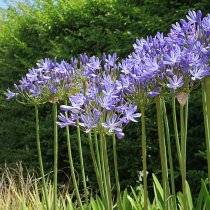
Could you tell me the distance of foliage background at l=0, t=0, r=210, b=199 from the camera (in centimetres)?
457

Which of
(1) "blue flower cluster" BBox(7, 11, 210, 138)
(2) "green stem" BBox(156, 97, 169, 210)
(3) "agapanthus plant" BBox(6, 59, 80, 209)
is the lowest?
(2) "green stem" BBox(156, 97, 169, 210)

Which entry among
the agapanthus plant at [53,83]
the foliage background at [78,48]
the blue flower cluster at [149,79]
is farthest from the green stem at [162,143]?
the foliage background at [78,48]

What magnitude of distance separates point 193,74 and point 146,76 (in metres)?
0.19

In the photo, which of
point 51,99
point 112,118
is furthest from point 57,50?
point 112,118

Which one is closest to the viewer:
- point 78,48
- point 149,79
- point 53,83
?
point 149,79

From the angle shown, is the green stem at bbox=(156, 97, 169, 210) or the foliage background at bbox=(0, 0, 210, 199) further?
the foliage background at bbox=(0, 0, 210, 199)

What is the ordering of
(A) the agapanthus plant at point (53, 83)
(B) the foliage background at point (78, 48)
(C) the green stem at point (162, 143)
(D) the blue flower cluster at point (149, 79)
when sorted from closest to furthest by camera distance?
(D) the blue flower cluster at point (149, 79) → (C) the green stem at point (162, 143) → (A) the agapanthus plant at point (53, 83) → (B) the foliage background at point (78, 48)

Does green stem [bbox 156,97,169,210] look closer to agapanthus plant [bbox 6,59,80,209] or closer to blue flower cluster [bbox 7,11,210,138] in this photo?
blue flower cluster [bbox 7,11,210,138]

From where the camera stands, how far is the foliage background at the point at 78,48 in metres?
4.57

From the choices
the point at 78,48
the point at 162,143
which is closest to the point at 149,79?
the point at 162,143

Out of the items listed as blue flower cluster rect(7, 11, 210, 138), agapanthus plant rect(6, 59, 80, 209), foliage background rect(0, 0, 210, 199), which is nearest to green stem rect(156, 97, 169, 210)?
blue flower cluster rect(7, 11, 210, 138)

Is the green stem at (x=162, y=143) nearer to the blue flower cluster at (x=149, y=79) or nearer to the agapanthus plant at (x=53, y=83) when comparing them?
the blue flower cluster at (x=149, y=79)

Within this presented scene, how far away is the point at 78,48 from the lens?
590 centimetres

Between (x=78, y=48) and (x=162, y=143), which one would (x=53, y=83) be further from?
(x=78, y=48)
